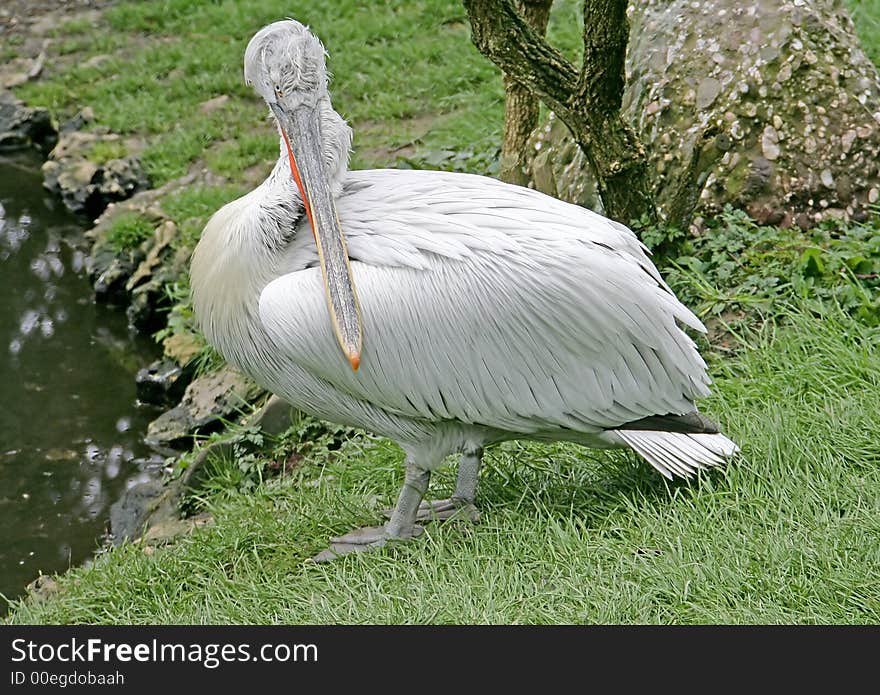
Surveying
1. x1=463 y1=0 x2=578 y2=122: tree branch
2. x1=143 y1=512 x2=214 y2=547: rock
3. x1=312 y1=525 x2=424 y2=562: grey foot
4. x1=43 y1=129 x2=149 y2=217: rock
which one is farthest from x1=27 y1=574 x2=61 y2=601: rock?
x1=43 y1=129 x2=149 y2=217: rock

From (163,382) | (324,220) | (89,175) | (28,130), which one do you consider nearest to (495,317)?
(324,220)

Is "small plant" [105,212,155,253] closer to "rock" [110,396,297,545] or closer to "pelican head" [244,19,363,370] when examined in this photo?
"rock" [110,396,297,545]

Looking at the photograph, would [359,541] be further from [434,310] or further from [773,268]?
[773,268]

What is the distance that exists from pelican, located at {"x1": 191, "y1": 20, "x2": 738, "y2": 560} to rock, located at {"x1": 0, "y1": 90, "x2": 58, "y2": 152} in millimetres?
5815

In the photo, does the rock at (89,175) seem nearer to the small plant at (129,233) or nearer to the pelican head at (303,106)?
the small plant at (129,233)

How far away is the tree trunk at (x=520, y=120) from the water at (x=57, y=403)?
2293mm

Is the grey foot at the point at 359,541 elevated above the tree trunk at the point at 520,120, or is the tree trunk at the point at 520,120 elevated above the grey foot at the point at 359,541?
the tree trunk at the point at 520,120

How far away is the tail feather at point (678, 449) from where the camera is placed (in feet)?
12.4

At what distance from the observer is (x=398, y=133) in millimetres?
7789

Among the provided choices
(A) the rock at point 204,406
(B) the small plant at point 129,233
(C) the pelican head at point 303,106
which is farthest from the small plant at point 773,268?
(B) the small plant at point 129,233

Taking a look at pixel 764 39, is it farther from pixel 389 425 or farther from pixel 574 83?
pixel 389 425

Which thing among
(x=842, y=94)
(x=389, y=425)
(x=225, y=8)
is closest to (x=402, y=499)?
(x=389, y=425)

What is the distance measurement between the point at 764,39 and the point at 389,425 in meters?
2.91
